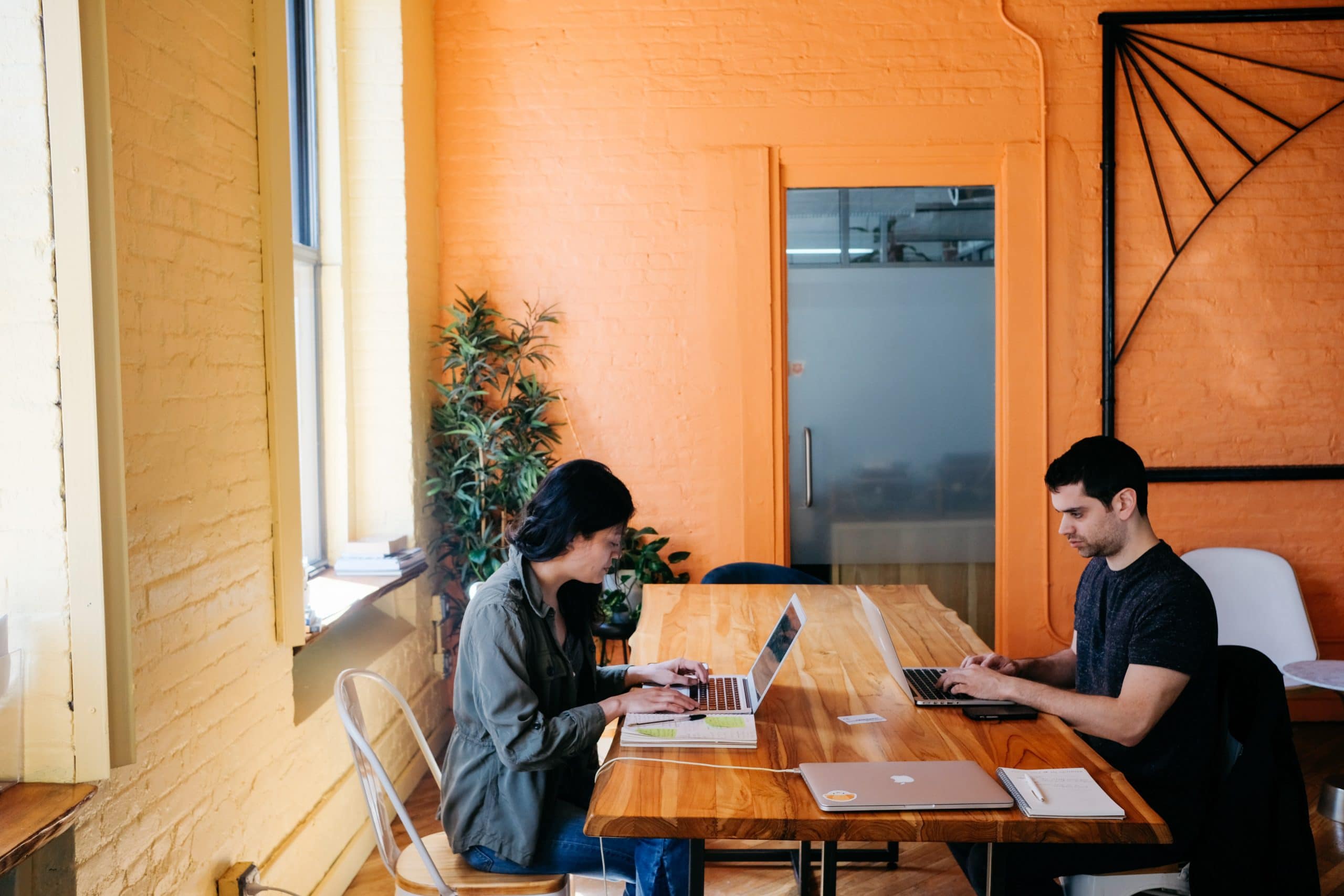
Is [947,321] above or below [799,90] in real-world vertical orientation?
below

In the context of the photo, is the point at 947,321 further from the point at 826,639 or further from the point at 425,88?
the point at 425,88

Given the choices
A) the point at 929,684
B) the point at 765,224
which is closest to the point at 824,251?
the point at 765,224

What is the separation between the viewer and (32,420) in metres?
1.80

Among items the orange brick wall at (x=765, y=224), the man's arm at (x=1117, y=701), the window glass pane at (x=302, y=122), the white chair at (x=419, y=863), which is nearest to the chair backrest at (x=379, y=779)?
the white chair at (x=419, y=863)

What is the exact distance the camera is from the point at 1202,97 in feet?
14.7

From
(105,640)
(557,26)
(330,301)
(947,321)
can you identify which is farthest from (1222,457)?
(105,640)

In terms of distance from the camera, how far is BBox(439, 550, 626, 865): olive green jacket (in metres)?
2.04

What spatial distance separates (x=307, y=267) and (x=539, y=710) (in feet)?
7.60

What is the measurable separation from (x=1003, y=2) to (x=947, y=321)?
140 centimetres

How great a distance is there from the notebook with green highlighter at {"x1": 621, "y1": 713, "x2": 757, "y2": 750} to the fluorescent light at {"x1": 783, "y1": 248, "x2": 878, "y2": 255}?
2.89 m

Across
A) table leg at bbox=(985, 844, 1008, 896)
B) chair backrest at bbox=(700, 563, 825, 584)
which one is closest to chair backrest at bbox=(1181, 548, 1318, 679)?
chair backrest at bbox=(700, 563, 825, 584)

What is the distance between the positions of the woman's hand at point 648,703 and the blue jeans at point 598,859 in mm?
245

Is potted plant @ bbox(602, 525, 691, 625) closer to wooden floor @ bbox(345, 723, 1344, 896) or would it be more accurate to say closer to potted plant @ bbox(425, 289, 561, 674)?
potted plant @ bbox(425, 289, 561, 674)

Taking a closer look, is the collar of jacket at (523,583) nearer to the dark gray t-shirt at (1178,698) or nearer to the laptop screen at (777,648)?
the laptop screen at (777,648)
